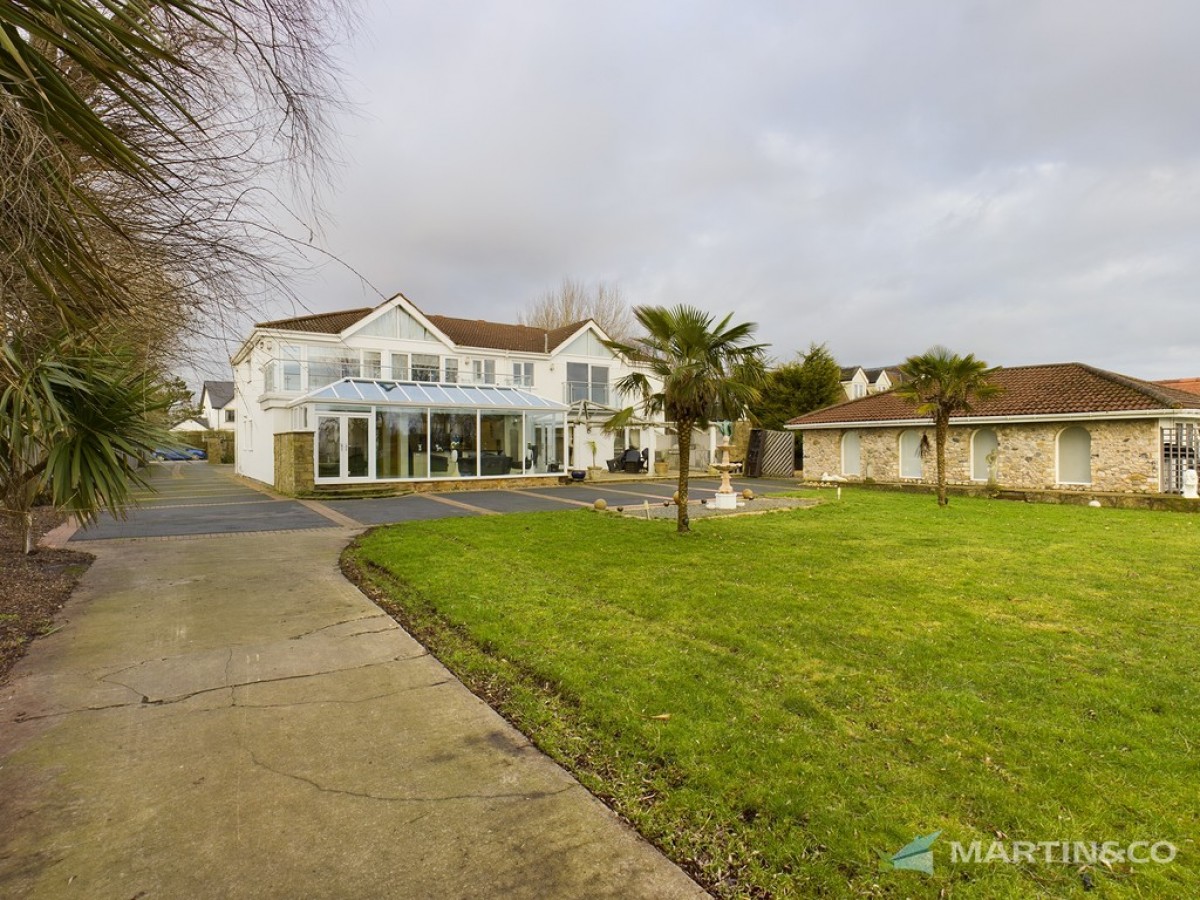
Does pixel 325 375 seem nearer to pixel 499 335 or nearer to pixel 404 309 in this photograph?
pixel 404 309

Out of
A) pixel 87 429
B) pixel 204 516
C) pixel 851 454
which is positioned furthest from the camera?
pixel 851 454

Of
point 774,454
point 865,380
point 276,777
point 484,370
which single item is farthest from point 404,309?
point 865,380

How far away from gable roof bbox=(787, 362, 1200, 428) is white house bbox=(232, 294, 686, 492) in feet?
30.8

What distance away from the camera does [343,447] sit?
67.4 ft

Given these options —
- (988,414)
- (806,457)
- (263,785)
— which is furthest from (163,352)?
(806,457)

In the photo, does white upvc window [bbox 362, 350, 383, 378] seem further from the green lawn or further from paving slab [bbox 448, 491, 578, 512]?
the green lawn

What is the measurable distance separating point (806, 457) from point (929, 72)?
56.8ft

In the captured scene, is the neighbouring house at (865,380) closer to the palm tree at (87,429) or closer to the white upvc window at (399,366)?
the white upvc window at (399,366)

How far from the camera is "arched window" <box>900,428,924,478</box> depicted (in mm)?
22500

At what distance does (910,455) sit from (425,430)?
1838 cm

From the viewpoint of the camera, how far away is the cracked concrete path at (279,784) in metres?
2.40

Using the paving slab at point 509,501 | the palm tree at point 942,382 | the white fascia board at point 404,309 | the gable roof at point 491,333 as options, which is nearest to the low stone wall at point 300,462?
the paving slab at point 509,501

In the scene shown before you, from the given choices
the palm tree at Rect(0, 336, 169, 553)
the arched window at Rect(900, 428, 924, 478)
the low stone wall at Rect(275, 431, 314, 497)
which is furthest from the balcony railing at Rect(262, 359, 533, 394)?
the arched window at Rect(900, 428, 924, 478)

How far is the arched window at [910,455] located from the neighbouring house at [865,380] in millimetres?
33611
